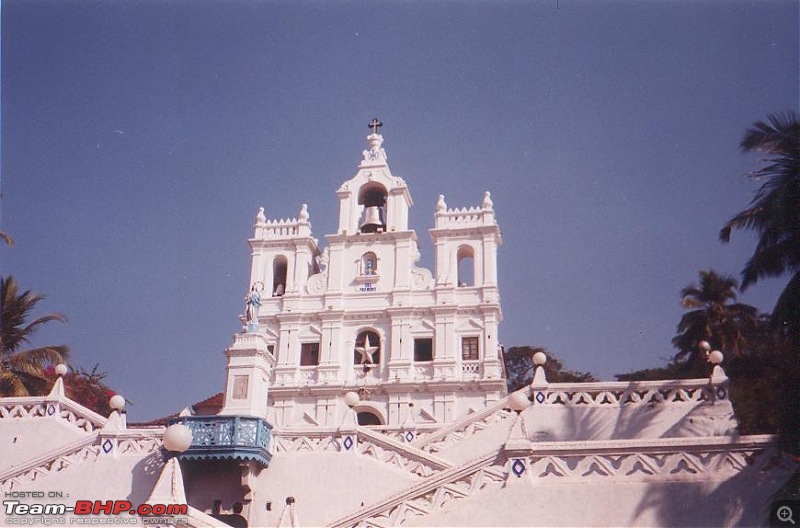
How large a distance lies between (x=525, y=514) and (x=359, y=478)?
641cm

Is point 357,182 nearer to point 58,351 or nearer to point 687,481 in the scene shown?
point 58,351

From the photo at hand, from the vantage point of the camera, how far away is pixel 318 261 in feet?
136

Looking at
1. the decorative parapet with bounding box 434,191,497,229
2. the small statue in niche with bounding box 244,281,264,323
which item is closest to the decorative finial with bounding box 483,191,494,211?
the decorative parapet with bounding box 434,191,497,229

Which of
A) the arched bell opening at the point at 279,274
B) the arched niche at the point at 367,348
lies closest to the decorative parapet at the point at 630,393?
the arched niche at the point at 367,348

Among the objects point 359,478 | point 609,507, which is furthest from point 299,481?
point 609,507

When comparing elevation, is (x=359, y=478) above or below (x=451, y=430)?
below

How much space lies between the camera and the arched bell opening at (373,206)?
40.9 m

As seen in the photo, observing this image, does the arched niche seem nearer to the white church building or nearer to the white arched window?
the white church building

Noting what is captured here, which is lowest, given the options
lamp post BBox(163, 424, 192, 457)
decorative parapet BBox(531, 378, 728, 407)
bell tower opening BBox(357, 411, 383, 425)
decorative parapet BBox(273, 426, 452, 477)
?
→ lamp post BBox(163, 424, 192, 457)

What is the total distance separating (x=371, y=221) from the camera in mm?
40969

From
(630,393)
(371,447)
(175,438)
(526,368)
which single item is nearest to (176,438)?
(175,438)

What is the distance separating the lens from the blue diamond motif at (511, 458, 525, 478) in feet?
42.3

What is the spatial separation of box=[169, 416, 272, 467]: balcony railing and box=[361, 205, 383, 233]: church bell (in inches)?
887

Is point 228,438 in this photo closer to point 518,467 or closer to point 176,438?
point 176,438
